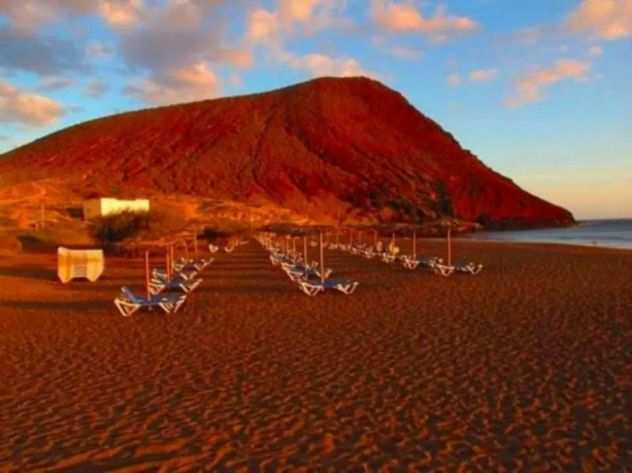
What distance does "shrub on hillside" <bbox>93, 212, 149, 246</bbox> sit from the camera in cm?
2931

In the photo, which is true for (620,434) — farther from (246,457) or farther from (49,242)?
(49,242)

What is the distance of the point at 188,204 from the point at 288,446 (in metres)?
43.2

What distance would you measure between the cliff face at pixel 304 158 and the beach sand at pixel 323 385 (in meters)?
52.3

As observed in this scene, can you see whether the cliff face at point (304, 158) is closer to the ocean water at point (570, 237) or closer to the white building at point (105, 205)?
the ocean water at point (570, 237)

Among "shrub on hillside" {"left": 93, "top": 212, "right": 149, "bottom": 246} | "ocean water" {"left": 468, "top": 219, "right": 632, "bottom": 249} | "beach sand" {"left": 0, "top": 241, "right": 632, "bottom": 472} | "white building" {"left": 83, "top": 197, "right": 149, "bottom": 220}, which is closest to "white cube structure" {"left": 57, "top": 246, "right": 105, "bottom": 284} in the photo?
"beach sand" {"left": 0, "top": 241, "right": 632, "bottom": 472}

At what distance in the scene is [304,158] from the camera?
75125 mm

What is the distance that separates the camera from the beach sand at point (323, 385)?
448 centimetres

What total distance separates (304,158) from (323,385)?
2739 inches

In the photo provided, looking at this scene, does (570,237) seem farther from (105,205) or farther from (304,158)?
(105,205)

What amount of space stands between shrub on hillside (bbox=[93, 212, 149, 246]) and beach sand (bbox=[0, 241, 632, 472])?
1627cm

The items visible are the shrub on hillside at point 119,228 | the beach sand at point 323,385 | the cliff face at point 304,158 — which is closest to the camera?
the beach sand at point 323,385

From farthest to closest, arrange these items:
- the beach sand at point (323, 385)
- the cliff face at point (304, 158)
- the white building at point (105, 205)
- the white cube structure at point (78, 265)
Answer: the cliff face at point (304, 158)
the white building at point (105, 205)
the white cube structure at point (78, 265)
the beach sand at point (323, 385)

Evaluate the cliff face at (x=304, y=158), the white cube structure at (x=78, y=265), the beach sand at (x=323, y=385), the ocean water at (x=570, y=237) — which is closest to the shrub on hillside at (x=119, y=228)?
the white cube structure at (x=78, y=265)

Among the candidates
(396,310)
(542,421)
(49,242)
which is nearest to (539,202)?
(49,242)
